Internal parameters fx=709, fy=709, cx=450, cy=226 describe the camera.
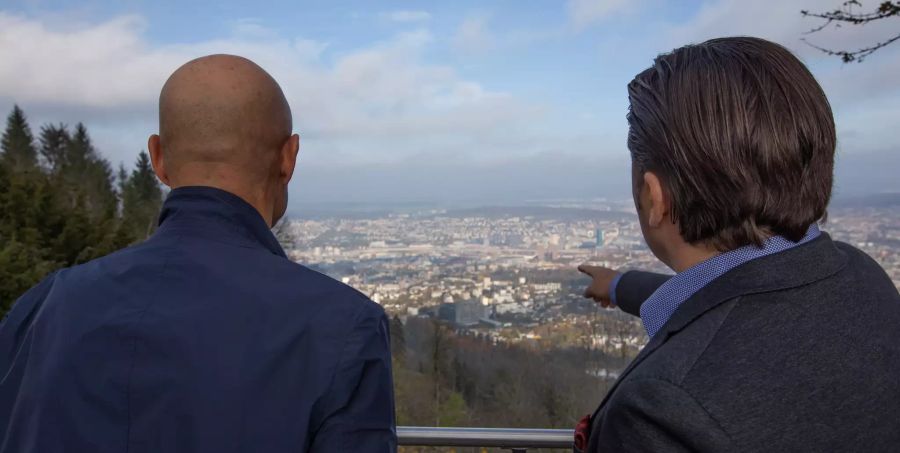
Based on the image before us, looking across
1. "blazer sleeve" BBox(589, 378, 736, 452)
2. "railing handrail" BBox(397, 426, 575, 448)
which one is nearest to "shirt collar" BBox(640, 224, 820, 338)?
"blazer sleeve" BBox(589, 378, 736, 452)

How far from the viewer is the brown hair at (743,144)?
1014 mm

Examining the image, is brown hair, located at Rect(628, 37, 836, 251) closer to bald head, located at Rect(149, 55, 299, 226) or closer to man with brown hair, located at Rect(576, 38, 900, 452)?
man with brown hair, located at Rect(576, 38, 900, 452)

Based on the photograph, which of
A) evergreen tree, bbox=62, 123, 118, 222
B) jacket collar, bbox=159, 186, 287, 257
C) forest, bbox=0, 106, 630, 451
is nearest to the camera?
jacket collar, bbox=159, 186, 287, 257

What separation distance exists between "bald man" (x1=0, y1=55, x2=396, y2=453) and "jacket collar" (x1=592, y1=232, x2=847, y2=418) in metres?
0.42

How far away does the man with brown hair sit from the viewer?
0.91 meters

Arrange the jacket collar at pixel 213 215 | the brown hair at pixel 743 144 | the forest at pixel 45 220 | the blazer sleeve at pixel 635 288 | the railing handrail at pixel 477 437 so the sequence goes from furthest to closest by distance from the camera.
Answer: the forest at pixel 45 220, the railing handrail at pixel 477 437, the blazer sleeve at pixel 635 288, the jacket collar at pixel 213 215, the brown hair at pixel 743 144

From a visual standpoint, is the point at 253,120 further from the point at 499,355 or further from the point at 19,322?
the point at 499,355

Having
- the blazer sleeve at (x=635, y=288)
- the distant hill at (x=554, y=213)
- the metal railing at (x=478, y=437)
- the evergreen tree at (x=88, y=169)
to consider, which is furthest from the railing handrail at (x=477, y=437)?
the evergreen tree at (x=88, y=169)

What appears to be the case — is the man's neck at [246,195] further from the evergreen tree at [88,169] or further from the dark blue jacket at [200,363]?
the evergreen tree at [88,169]

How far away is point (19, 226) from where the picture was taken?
24797mm

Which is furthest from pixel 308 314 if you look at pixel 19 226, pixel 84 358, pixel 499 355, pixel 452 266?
pixel 19 226

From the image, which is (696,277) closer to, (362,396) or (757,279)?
(757,279)

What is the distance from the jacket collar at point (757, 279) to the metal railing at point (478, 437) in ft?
3.29

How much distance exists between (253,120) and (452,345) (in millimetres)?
7564
